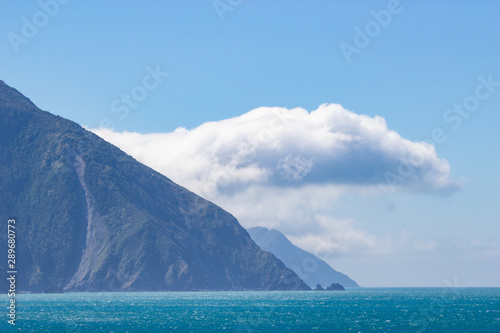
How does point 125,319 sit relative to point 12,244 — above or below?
below

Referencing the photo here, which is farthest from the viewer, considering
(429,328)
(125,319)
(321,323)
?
(125,319)

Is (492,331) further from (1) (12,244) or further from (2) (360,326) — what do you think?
(1) (12,244)

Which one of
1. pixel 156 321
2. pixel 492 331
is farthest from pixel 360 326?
pixel 156 321

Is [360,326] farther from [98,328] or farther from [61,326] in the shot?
[61,326]

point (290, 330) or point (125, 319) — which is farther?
point (125, 319)

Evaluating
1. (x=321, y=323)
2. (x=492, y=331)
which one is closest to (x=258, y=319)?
(x=321, y=323)

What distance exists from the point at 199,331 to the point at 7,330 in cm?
3189

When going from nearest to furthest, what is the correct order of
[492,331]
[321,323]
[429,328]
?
[492,331], [429,328], [321,323]

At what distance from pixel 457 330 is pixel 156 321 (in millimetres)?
60168

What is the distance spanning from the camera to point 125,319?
144 metres

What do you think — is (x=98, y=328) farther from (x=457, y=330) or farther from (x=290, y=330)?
(x=457, y=330)

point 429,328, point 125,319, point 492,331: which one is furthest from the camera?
point 125,319

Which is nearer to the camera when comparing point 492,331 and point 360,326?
point 492,331

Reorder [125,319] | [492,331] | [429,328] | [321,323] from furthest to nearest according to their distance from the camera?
1. [125,319]
2. [321,323]
3. [429,328]
4. [492,331]
